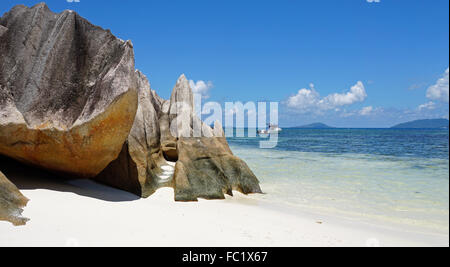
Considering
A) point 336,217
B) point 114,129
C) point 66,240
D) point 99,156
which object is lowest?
point 336,217

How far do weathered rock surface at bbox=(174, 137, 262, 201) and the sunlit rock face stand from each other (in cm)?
195

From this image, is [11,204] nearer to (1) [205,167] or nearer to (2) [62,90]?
(2) [62,90]

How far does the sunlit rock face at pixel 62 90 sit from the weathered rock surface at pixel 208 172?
1.95m

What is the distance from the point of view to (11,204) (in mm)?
4801

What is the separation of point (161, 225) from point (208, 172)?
12.9ft

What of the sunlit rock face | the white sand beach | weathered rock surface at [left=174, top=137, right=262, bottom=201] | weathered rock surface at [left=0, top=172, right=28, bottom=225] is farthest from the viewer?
weathered rock surface at [left=174, top=137, right=262, bottom=201]

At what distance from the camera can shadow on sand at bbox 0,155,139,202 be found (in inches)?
258

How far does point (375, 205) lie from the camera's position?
26.7ft

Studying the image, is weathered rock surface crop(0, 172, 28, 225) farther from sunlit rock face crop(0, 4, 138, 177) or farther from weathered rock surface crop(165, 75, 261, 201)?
weathered rock surface crop(165, 75, 261, 201)

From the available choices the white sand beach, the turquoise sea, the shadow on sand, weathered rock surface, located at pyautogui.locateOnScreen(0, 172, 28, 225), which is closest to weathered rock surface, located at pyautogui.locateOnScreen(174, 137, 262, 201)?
the white sand beach

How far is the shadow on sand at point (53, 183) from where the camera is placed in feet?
21.5
